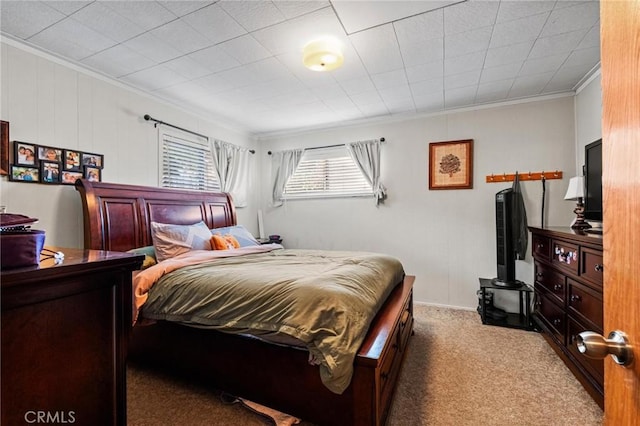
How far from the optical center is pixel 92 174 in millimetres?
2660

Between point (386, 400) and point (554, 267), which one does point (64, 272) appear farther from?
point (554, 267)

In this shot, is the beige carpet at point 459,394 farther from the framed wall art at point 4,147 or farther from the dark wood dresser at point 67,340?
the framed wall art at point 4,147

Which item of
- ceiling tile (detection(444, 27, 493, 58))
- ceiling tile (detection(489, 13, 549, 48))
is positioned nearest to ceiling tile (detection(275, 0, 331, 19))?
ceiling tile (detection(444, 27, 493, 58))

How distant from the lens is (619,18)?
56 cm

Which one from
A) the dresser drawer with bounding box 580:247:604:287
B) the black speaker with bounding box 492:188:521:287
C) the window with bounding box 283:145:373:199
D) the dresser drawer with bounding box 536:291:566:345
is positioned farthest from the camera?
the window with bounding box 283:145:373:199

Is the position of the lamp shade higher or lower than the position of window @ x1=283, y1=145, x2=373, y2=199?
lower

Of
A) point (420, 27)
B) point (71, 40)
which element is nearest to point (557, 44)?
point (420, 27)

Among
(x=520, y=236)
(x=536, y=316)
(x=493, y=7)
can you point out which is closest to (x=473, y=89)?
(x=493, y=7)

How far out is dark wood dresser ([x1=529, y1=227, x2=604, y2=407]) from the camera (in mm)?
1735

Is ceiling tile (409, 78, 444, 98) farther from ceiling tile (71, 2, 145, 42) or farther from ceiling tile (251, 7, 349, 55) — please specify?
ceiling tile (71, 2, 145, 42)

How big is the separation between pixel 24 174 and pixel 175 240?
1177mm

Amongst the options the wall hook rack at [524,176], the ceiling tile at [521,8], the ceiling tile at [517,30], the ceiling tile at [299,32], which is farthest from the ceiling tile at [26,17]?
the wall hook rack at [524,176]

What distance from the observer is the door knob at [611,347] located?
1.72ft

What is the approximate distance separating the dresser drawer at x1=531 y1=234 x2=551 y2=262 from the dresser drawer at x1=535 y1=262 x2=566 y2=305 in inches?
3.3
